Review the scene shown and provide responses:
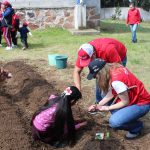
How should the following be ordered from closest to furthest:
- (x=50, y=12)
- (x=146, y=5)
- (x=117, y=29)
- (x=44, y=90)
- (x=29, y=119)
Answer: (x=29, y=119) → (x=44, y=90) → (x=50, y=12) → (x=117, y=29) → (x=146, y=5)

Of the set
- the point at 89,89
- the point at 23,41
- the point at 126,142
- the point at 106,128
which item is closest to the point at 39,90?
the point at 89,89

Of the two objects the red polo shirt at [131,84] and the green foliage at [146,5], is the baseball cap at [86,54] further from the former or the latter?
the green foliage at [146,5]

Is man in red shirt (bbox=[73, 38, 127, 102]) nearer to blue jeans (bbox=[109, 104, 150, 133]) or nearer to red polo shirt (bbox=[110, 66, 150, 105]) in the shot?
red polo shirt (bbox=[110, 66, 150, 105])

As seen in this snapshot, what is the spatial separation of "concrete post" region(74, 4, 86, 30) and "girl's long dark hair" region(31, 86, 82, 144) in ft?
36.9

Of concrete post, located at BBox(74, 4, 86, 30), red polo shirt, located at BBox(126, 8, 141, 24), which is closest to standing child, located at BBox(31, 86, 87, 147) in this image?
red polo shirt, located at BBox(126, 8, 141, 24)

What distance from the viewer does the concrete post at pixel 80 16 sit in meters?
16.1

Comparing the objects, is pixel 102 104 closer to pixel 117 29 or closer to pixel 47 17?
pixel 47 17

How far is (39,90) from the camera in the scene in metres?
7.39

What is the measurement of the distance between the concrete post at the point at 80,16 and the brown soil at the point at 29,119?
7820 mm

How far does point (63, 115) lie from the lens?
16.8ft

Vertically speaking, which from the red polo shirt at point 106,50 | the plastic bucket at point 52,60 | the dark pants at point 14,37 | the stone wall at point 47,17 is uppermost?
the red polo shirt at point 106,50

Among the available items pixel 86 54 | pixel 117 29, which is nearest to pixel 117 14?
pixel 117 29

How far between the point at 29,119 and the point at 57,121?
1.18 metres

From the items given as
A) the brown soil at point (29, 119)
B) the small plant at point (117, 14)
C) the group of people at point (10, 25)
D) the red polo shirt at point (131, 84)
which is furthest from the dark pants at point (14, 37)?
the small plant at point (117, 14)
